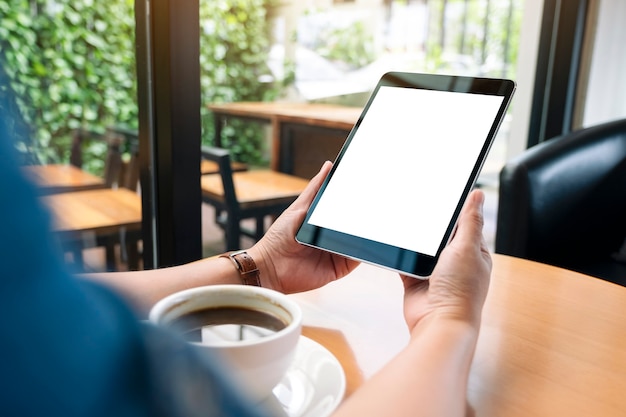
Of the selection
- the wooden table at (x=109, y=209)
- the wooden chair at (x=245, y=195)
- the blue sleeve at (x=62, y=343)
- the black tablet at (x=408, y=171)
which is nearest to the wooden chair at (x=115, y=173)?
the wooden table at (x=109, y=209)

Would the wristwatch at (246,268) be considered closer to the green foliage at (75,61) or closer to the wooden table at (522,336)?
the wooden table at (522,336)

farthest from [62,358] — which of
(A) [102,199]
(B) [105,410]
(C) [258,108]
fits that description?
(C) [258,108]

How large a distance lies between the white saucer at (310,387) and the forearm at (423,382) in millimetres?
69

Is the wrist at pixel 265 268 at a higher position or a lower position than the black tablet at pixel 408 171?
lower

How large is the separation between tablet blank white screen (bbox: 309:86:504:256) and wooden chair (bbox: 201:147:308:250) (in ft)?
3.28

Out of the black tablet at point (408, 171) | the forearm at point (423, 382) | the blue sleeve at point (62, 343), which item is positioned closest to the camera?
the blue sleeve at point (62, 343)

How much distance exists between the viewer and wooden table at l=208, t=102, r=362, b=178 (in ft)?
6.53

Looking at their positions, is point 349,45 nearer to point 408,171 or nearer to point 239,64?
point 239,64

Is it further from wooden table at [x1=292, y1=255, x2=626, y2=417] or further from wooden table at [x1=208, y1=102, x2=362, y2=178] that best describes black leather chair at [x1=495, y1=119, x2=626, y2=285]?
wooden table at [x1=208, y1=102, x2=362, y2=178]

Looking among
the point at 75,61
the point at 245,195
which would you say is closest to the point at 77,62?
the point at 75,61

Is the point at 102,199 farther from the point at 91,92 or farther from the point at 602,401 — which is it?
the point at 602,401

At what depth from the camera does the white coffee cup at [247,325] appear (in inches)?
15.8

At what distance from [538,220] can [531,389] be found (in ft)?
2.97

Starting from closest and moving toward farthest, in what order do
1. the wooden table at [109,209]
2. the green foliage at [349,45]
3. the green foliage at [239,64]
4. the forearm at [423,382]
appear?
1. the forearm at [423,382]
2. the wooden table at [109,209]
3. the green foliage at [239,64]
4. the green foliage at [349,45]
